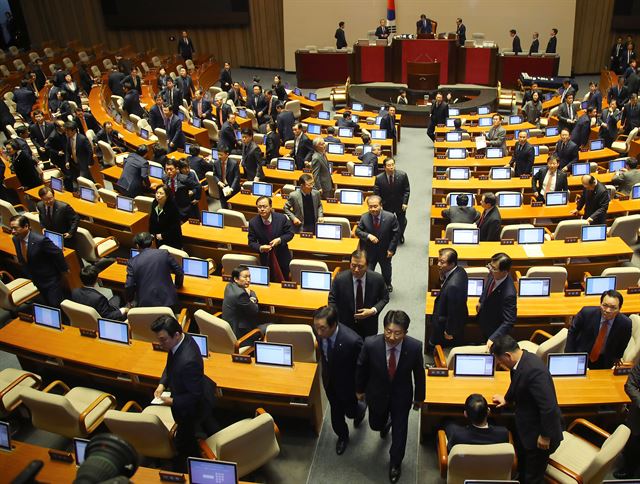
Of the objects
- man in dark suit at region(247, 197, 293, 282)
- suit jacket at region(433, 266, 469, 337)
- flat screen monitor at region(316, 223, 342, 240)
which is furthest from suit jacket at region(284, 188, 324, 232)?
suit jacket at region(433, 266, 469, 337)

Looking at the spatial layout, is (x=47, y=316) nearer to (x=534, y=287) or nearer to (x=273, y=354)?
(x=273, y=354)

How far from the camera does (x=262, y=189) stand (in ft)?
27.4

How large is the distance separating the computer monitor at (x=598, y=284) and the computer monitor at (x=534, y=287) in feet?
1.28

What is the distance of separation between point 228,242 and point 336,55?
12.0m

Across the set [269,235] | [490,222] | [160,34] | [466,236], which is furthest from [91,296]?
[160,34]

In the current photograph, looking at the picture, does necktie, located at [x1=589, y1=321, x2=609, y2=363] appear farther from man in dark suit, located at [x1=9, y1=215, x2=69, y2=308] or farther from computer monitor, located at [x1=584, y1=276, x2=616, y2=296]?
man in dark suit, located at [x1=9, y1=215, x2=69, y2=308]

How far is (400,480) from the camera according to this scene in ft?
14.2

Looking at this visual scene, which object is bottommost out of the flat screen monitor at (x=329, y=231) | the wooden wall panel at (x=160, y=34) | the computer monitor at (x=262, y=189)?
the flat screen monitor at (x=329, y=231)

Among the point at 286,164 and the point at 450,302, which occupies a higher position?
the point at 286,164

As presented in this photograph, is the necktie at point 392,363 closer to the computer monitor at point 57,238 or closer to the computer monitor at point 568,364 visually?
the computer monitor at point 568,364

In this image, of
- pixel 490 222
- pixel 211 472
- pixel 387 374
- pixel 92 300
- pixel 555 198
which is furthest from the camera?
pixel 555 198

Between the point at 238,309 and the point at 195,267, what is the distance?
1.21 metres

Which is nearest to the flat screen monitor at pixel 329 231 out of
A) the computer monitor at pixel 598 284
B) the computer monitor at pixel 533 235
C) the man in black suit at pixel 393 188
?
the man in black suit at pixel 393 188

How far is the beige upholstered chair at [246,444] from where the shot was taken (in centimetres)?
375
